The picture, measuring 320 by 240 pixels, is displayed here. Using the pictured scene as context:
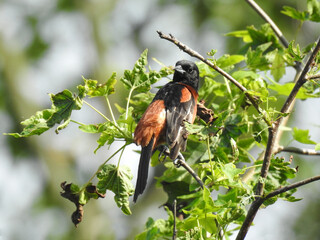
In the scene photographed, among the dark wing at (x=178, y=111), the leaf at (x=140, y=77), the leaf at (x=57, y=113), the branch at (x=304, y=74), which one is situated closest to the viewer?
the branch at (x=304, y=74)

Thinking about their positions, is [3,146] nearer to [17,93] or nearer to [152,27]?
[17,93]

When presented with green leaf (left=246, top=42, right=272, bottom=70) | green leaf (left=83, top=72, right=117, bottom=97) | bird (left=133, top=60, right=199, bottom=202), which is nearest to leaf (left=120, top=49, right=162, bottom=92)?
green leaf (left=83, top=72, right=117, bottom=97)

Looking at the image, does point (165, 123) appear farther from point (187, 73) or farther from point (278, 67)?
point (278, 67)

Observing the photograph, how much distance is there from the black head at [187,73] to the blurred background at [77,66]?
563 cm

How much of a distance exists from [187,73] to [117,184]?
1.72 m

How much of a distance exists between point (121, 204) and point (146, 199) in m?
9.11

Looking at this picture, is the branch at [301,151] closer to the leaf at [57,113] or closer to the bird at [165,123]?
the bird at [165,123]

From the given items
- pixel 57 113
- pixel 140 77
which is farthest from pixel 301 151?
pixel 57 113

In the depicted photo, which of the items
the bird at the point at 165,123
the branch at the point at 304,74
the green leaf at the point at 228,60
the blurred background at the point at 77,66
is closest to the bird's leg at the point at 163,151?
the bird at the point at 165,123

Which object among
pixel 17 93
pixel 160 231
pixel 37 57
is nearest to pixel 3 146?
pixel 17 93

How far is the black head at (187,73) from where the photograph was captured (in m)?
4.09

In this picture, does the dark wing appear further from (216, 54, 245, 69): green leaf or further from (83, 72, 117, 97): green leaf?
(83, 72, 117, 97): green leaf

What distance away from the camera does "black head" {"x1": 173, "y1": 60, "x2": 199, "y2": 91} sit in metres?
→ 4.09

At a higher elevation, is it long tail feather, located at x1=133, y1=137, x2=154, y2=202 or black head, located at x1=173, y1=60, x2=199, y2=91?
black head, located at x1=173, y1=60, x2=199, y2=91
